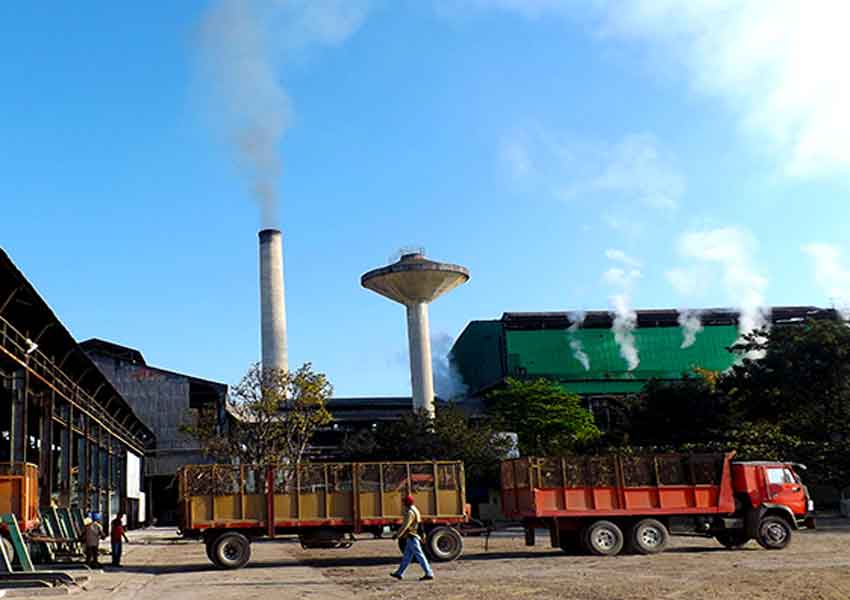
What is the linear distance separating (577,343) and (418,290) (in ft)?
96.6

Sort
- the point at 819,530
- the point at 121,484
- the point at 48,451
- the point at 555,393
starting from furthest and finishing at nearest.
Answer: the point at 555,393 < the point at 121,484 < the point at 819,530 < the point at 48,451

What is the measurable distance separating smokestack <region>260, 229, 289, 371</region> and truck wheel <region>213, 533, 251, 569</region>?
5030 centimetres

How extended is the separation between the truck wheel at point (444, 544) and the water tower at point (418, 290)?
46.2 metres

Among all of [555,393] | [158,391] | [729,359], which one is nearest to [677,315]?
[729,359]

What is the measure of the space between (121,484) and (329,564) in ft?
109

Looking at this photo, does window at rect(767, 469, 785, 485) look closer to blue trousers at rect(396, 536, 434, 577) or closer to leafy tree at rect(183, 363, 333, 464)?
blue trousers at rect(396, 536, 434, 577)

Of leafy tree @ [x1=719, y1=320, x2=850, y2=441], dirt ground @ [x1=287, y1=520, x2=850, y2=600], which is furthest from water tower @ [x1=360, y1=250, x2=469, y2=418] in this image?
dirt ground @ [x1=287, y1=520, x2=850, y2=600]

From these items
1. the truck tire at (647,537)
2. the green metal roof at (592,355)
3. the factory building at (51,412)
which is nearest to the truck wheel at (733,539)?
the truck tire at (647,537)

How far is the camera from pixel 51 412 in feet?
96.1

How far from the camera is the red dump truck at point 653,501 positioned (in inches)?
901

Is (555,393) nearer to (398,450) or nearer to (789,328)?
(398,450)

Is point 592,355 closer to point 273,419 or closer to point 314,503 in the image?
point 273,419

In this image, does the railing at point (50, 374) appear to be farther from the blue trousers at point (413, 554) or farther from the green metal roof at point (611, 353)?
the green metal roof at point (611, 353)

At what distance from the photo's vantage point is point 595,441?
189ft
